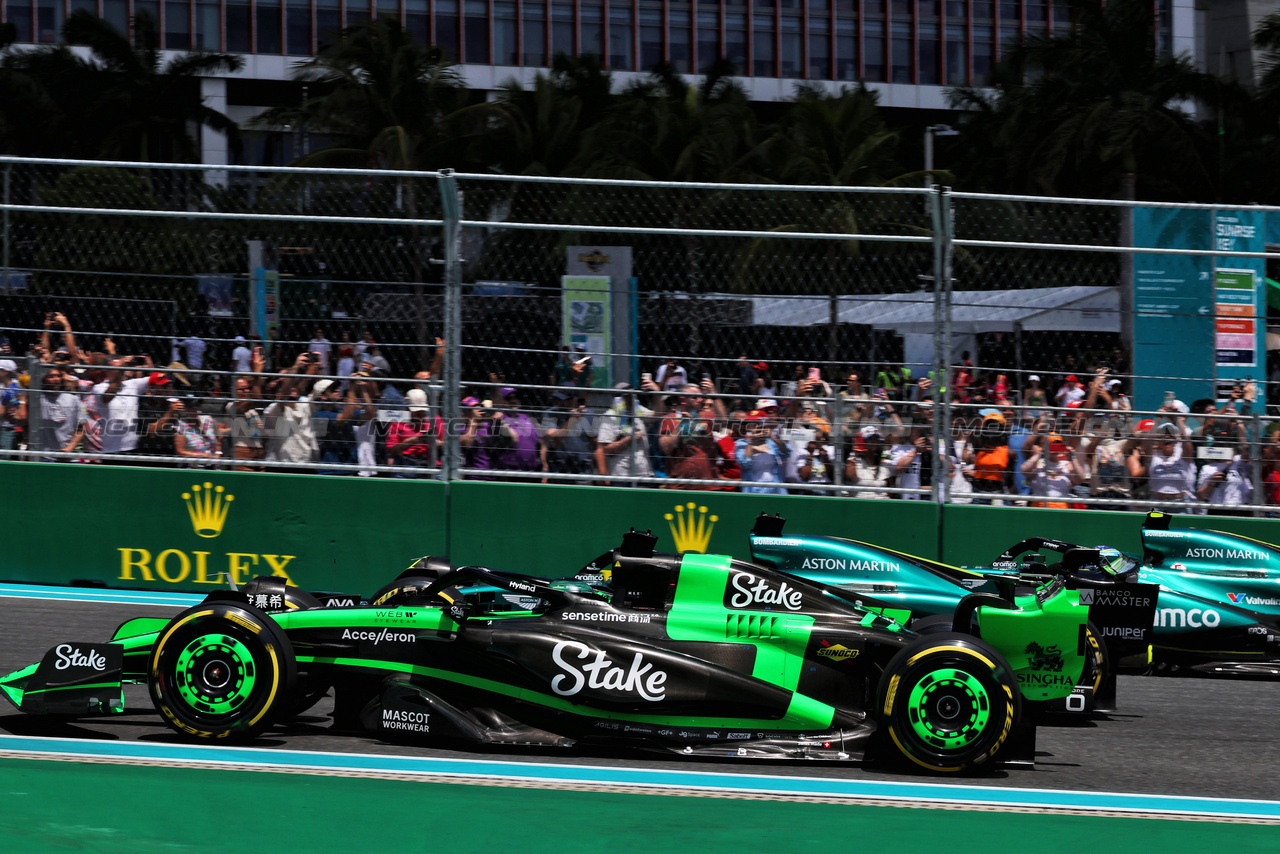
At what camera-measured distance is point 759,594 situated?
6254 millimetres

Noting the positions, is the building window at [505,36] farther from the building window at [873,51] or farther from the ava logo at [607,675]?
the ava logo at [607,675]

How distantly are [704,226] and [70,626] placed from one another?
4.78 m

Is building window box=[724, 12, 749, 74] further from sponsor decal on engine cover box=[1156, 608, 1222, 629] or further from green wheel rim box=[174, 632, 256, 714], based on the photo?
green wheel rim box=[174, 632, 256, 714]

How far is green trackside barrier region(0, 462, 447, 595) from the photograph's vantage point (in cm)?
964

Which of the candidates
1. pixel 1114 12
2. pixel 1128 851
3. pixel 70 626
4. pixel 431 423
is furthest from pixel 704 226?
pixel 1114 12

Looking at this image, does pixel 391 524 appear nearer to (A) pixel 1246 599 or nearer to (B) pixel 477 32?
(A) pixel 1246 599

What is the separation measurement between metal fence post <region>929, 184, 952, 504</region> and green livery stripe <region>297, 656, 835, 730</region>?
12.9 feet

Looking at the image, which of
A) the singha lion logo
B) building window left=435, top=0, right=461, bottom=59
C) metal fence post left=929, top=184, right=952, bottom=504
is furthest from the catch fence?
building window left=435, top=0, right=461, bottom=59

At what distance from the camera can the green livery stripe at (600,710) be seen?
5.77 meters

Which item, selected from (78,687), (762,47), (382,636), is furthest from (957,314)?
(762,47)

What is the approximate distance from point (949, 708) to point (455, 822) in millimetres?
2062

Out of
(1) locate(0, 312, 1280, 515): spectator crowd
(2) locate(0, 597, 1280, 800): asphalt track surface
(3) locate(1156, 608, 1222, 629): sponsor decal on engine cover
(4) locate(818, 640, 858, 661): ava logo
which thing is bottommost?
(2) locate(0, 597, 1280, 800): asphalt track surface

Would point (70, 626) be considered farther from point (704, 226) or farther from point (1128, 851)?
point (1128, 851)

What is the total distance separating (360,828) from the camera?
4.86 meters
